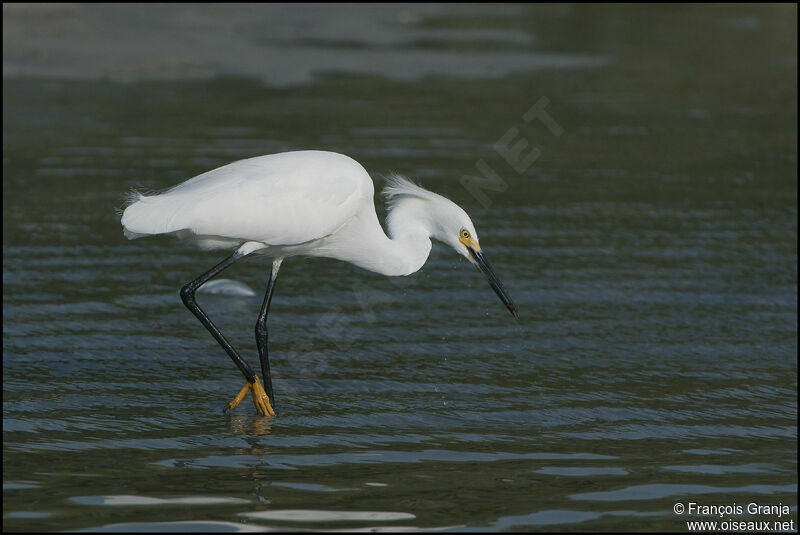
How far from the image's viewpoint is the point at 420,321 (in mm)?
9289

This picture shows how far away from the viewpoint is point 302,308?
9.59 m

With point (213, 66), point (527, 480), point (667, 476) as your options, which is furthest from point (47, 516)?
point (213, 66)

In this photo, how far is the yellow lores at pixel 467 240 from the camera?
8070mm

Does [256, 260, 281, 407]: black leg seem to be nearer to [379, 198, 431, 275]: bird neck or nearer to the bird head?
[379, 198, 431, 275]: bird neck

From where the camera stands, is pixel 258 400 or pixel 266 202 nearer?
pixel 258 400

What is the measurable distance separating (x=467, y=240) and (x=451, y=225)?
145 mm

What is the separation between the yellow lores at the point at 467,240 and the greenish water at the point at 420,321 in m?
0.84

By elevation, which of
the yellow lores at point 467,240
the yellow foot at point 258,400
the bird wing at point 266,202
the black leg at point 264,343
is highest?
the bird wing at point 266,202

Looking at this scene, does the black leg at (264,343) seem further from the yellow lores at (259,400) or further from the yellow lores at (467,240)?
the yellow lores at (467,240)

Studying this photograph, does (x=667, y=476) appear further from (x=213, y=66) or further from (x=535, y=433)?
(x=213, y=66)

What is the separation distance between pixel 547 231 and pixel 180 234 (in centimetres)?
466

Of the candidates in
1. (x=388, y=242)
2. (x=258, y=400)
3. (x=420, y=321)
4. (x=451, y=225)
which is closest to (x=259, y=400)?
(x=258, y=400)

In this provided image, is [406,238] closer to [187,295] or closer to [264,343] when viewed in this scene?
[264,343]

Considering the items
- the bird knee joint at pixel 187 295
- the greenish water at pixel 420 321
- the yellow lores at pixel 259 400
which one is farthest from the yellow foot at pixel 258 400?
the bird knee joint at pixel 187 295
